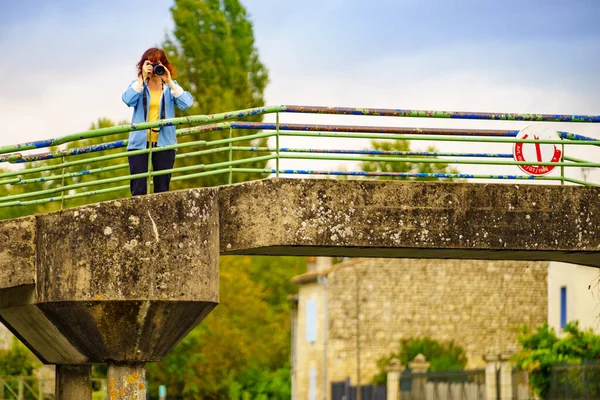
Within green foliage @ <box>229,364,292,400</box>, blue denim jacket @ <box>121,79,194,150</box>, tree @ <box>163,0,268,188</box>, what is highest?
tree @ <box>163,0,268,188</box>

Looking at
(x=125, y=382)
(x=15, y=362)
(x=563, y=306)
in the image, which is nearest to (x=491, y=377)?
(x=563, y=306)

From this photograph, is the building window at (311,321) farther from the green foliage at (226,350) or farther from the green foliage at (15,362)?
the green foliage at (15,362)

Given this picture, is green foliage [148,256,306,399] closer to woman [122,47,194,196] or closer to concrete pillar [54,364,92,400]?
concrete pillar [54,364,92,400]

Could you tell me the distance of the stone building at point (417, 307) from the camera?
159 ft

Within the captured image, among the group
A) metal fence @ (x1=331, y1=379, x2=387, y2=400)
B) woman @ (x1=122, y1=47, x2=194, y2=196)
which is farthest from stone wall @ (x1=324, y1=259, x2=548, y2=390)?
woman @ (x1=122, y1=47, x2=194, y2=196)

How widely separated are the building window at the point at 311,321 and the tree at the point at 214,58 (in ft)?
49.6

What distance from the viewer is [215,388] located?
55.6 metres

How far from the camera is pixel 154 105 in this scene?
13328 millimetres

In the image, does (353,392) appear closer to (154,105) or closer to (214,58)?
(214,58)

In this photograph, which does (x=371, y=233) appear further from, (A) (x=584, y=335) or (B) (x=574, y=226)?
(A) (x=584, y=335)

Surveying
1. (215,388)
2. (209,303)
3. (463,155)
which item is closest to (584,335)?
(463,155)

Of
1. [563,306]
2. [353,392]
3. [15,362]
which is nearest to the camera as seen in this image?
[563,306]

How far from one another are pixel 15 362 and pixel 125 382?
35166 mm

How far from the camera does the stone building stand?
48.5 metres
